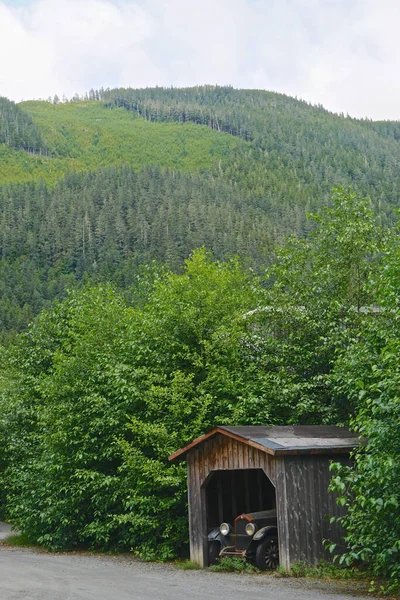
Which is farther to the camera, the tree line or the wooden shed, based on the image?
the tree line

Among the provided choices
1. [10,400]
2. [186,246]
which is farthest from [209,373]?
[186,246]

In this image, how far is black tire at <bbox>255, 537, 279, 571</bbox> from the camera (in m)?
16.9

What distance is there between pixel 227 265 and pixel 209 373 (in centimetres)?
544

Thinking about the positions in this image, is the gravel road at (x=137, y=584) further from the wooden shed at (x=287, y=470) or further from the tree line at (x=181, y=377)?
the tree line at (x=181, y=377)

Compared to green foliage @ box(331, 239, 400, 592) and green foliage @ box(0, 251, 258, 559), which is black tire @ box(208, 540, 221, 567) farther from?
green foliage @ box(331, 239, 400, 592)

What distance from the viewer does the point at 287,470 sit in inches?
630

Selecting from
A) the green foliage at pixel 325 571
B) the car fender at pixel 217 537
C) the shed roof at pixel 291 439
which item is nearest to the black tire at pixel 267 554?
the car fender at pixel 217 537

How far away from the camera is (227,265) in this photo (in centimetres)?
2544

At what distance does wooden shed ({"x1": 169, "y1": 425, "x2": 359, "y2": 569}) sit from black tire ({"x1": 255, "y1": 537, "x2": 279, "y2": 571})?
38.9 inches

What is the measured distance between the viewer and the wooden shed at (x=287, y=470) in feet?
52.1

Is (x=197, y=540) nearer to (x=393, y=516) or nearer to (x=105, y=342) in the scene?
(x=393, y=516)

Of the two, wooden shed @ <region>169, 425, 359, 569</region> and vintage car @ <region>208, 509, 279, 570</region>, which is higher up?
wooden shed @ <region>169, 425, 359, 569</region>

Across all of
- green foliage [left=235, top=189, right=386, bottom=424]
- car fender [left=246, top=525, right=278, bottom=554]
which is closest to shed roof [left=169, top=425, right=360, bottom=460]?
car fender [left=246, top=525, right=278, bottom=554]

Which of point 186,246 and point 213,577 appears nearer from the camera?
point 213,577
